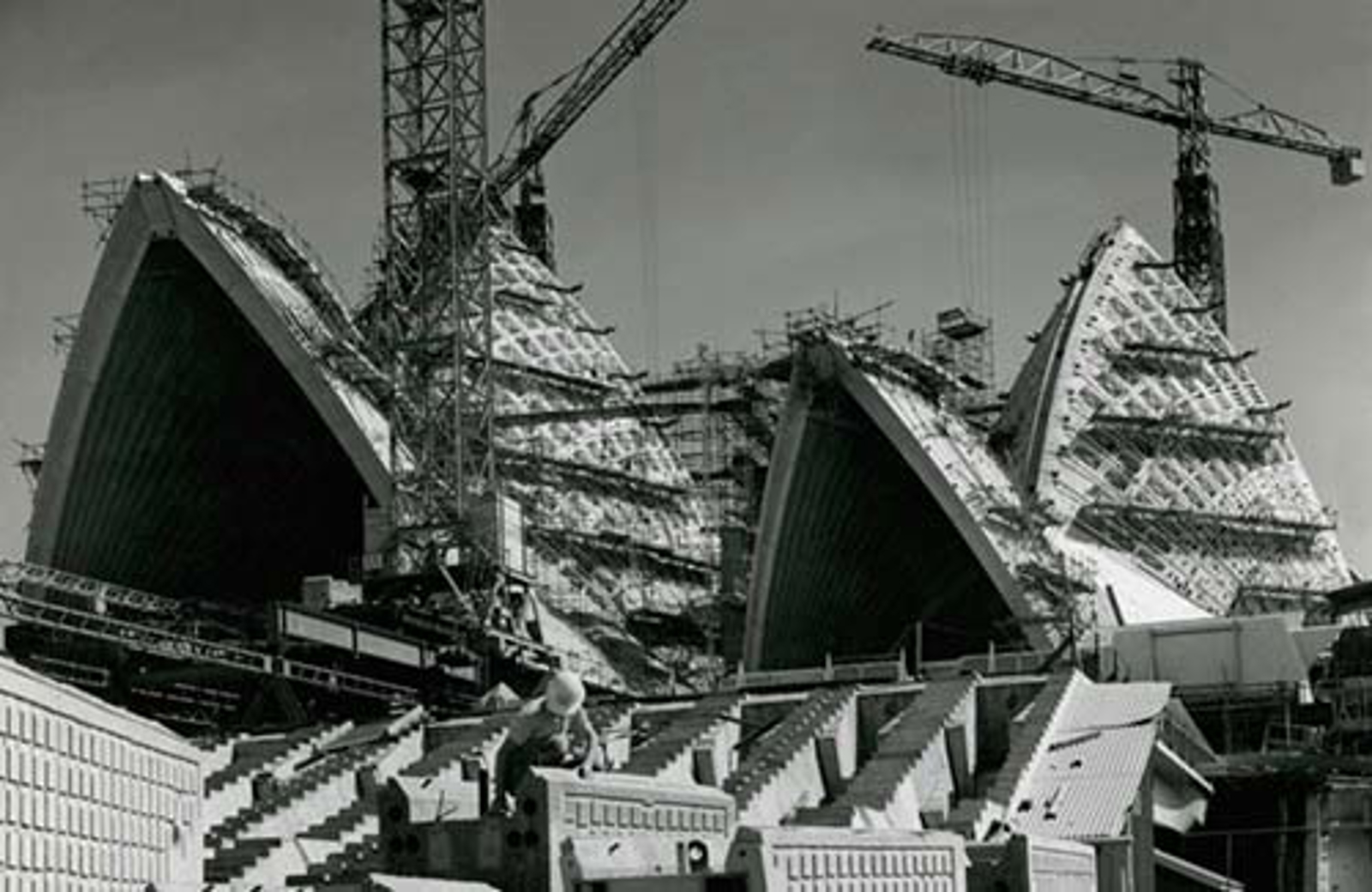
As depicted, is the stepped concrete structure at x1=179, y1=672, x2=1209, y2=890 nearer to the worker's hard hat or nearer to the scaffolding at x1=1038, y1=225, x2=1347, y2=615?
the worker's hard hat

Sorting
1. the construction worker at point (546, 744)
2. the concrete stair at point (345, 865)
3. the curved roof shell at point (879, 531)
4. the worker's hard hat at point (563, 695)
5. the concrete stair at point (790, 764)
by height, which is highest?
the curved roof shell at point (879, 531)

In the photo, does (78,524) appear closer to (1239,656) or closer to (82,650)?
(82,650)

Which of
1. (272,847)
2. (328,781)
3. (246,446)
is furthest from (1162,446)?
(272,847)

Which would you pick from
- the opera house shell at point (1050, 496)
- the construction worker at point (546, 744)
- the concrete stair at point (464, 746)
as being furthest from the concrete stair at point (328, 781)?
the opera house shell at point (1050, 496)

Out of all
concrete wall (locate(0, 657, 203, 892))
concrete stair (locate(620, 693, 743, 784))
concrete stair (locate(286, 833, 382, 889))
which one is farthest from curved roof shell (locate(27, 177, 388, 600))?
concrete wall (locate(0, 657, 203, 892))

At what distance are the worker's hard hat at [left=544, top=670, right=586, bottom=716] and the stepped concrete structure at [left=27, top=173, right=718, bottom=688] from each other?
4447 centimetres

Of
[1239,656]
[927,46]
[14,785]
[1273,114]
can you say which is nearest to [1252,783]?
[1239,656]

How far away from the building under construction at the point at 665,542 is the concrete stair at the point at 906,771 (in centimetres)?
14

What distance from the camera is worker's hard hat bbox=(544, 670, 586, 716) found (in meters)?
30.2

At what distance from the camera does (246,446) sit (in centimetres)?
8031

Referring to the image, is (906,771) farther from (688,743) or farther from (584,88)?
(584,88)

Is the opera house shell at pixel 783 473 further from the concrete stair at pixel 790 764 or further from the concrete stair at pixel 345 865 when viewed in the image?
the concrete stair at pixel 345 865

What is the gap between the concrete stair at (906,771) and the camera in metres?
44.1

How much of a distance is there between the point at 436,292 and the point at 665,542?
1971cm
